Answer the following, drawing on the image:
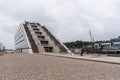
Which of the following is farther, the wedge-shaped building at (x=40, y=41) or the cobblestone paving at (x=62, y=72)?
the wedge-shaped building at (x=40, y=41)

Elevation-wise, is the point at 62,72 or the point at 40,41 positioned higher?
the point at 40,41

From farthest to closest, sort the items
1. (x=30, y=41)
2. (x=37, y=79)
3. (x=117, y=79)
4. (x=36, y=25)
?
(x=36, y=25) → (x=30, y=41) → (x=37, y=79) → (x=117, y=79)

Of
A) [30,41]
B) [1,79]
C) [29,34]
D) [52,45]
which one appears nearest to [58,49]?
[52,45]

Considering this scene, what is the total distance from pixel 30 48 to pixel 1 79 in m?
72.3

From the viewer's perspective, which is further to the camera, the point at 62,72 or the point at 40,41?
the point at 40,41

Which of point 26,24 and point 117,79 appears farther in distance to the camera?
point 26,24

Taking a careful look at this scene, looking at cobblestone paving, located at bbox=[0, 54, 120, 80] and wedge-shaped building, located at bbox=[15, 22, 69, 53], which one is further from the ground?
wedge-shaped building, located at bbox=[15, 22, 69, 53]

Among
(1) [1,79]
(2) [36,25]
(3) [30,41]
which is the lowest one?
(1) [1,79]

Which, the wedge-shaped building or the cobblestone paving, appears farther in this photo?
the wedge-shaped building

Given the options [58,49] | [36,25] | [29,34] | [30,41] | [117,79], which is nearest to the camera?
[117,79]

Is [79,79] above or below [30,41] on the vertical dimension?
below

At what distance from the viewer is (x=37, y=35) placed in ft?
306

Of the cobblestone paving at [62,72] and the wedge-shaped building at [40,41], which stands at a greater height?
the wedge-shaped building at [40,41]

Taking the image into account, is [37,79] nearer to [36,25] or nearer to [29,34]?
[29,34]
